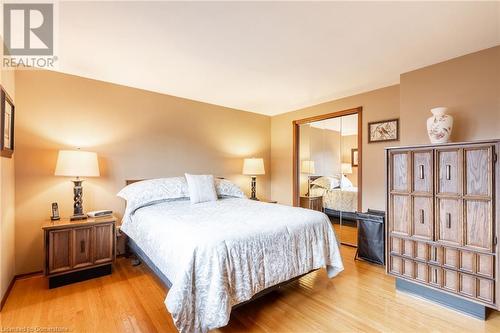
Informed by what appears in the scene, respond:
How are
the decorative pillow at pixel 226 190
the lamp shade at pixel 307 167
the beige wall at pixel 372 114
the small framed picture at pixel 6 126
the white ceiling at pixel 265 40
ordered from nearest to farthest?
the white ceiling at pixel 265 40 < the small framed picture at pixel 6 126 < the beige wall at pixel 372 114 < the decorative pillow at pixel 226 190 < the lamp shade at pixel 307 167

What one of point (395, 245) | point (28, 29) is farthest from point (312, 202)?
point (28, 29)

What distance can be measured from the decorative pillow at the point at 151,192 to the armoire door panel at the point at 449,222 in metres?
2.76

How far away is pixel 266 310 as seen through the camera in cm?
201

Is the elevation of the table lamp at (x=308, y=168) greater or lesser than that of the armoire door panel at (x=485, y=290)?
greater

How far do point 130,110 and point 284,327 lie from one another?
3.22 meters

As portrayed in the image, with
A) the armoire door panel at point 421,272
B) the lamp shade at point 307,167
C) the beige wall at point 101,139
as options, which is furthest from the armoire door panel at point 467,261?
the beige wall at point 101,139

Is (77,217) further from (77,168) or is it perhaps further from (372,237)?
(372,237)

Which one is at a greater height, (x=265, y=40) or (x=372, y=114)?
(x=265, y=40)

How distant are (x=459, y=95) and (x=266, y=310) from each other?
9.46 feet

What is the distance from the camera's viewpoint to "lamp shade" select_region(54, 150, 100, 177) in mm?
2518

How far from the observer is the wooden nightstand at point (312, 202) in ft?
13.8

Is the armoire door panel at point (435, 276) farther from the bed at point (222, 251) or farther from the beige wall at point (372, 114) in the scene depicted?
the beige wall at point (372, 114)

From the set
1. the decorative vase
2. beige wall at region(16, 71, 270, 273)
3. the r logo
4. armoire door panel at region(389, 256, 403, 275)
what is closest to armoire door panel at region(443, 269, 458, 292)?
armoire door panel at region(389, 256, 403, 275)

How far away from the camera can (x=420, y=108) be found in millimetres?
2721
